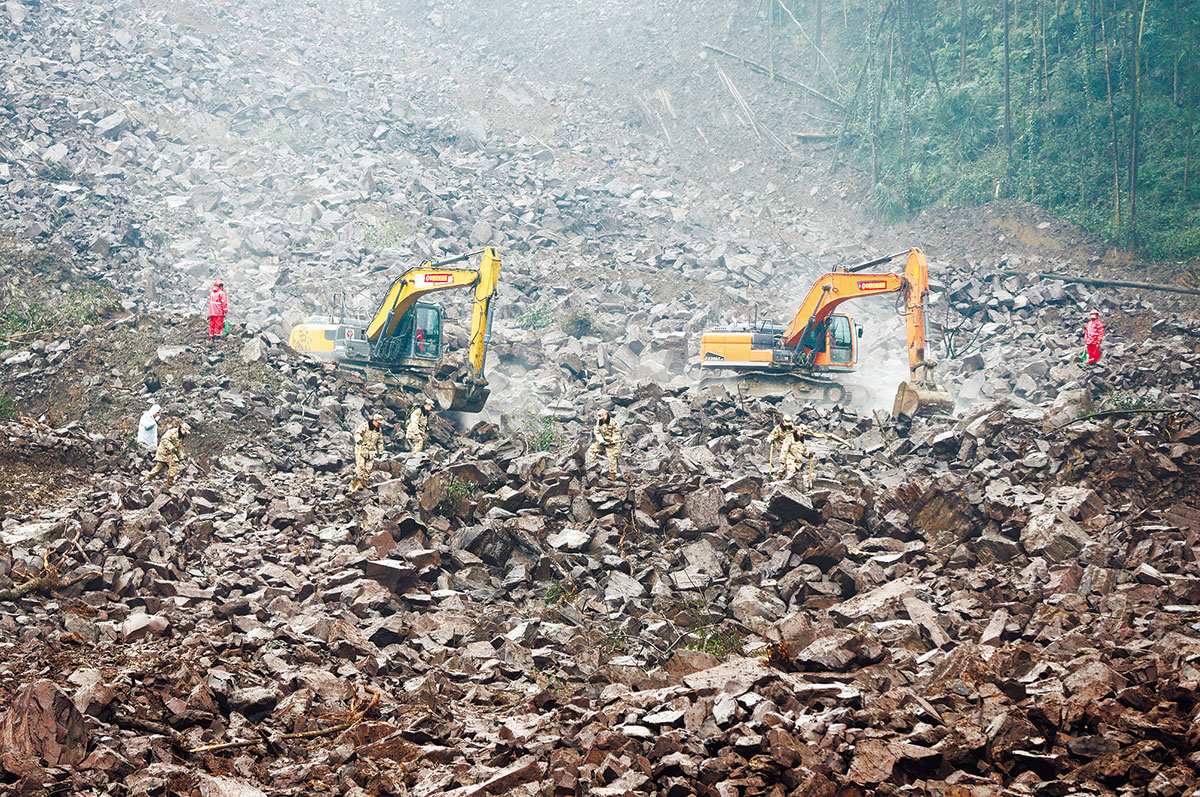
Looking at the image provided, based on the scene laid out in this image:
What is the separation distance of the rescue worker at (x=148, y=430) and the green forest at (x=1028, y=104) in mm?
25318

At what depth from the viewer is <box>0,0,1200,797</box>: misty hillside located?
486 centimetres

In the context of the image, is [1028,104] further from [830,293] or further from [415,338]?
[415,338]

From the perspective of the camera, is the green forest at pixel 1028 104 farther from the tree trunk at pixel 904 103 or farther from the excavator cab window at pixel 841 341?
the excavator cab window at pixel 841 341

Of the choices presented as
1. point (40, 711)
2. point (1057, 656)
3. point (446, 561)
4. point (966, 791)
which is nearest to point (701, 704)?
point (966, 791)

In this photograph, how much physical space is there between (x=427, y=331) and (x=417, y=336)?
25cm

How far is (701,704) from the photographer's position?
15.9 ft

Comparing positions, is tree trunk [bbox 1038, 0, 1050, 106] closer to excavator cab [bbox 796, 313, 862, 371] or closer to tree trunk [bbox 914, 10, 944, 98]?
tree trunk [bbox 914, 10, 944, 98]

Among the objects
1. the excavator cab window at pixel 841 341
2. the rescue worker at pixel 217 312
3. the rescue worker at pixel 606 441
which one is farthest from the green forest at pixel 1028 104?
the rescue worker at pixel 217 312

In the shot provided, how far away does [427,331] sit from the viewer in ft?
56.2

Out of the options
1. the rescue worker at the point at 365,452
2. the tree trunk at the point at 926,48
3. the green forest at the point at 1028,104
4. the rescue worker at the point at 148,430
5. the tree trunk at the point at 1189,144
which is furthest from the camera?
the tree trunk at the point at 926,48

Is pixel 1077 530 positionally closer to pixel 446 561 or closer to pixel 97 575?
pixel 446 561

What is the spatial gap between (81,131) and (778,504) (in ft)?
80.2

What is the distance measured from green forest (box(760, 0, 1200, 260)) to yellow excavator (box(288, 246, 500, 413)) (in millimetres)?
19762

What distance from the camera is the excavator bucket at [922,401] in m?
13.9
